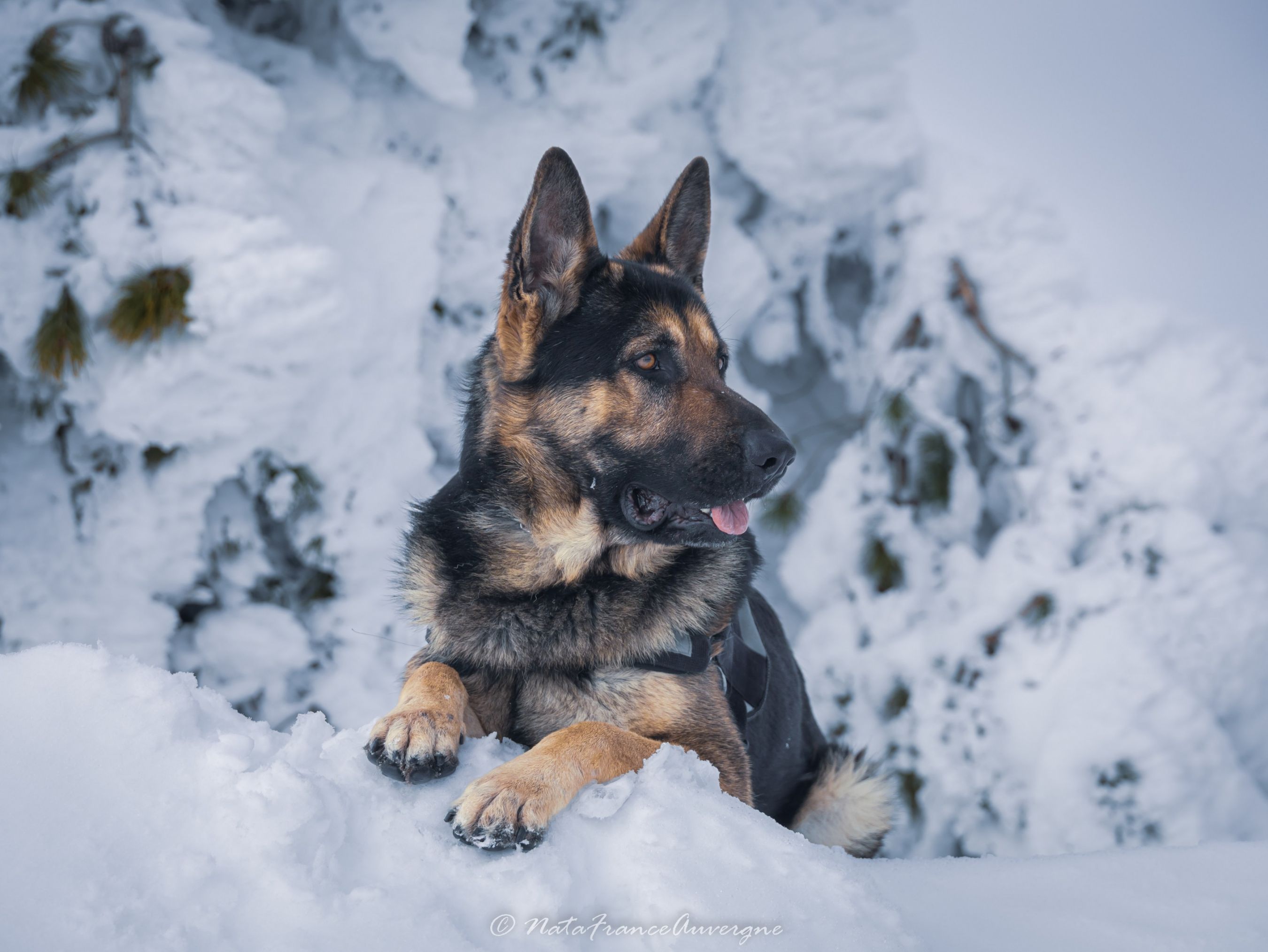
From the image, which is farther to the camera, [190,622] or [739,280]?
[739,280]

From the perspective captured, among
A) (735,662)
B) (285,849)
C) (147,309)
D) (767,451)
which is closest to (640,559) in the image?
(735,662)

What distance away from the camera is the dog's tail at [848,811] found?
9.90 ft

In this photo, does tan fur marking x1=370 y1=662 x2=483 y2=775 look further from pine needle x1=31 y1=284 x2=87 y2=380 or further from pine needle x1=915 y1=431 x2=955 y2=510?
pine needle x1=915 y1=431 x2=955 y2=510

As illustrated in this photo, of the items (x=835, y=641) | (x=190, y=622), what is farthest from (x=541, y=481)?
(x=835, y=641)

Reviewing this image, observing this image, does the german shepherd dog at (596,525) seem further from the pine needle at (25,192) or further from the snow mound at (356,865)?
the pine needle at (25,192)

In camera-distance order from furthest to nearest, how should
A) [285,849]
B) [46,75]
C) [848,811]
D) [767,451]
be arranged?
1. [46,75]
2. [848,811]
3. [767,451]
4. [285,849]

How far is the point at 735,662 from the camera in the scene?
105 inches

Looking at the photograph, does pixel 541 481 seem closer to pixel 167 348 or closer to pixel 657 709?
pixel 657 709

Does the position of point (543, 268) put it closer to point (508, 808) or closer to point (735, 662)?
point (735, 662)

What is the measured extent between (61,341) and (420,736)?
10.5 ft

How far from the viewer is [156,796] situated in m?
1.42

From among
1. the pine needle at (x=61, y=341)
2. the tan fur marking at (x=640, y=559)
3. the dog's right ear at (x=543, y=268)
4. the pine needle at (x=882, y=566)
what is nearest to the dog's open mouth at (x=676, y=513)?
the tan fur marking at (x=640, y=559)

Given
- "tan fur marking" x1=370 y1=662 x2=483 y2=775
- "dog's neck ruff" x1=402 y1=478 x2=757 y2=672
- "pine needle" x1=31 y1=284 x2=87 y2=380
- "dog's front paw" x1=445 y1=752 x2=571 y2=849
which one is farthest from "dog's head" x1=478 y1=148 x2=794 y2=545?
"pine needle" x1=31 y1=284 x2=87 y2=380

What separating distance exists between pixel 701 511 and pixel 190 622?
350cm
